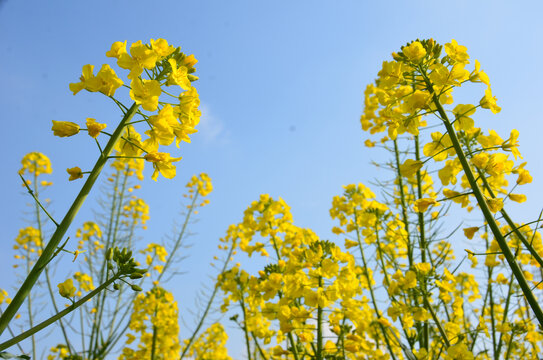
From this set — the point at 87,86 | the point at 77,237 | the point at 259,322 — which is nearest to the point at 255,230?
the point at 259,322

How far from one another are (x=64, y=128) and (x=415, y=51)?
184cm

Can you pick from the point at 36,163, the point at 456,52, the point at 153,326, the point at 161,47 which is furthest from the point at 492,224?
the point at 36,163

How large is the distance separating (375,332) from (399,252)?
97 centimetres

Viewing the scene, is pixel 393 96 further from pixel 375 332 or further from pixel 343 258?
pixel 375 332

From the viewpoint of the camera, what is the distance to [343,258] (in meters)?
3.06

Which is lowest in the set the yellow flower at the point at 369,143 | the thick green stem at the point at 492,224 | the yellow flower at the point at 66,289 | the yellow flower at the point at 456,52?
the yellow flower at the point at 66,289

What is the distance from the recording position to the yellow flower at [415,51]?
203cm

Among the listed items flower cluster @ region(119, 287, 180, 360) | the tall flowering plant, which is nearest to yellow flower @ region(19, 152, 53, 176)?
flower cluster @ region(119, 287, 180, 360)

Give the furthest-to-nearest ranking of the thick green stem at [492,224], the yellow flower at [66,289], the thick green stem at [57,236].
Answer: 1. the thick green stem at [492,224]
2. the yellow flower at [66,289]
3. the thick green stem at [57,236]

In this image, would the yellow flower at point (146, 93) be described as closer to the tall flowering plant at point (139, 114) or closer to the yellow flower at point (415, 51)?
the tall flowering plant at point (139, 114)

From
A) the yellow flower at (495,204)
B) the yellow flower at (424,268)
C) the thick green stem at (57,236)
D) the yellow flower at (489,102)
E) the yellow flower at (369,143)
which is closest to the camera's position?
the thick green stem at (57,236)

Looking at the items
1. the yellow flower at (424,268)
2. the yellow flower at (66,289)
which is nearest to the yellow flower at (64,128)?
the yellow flower at (66,289)

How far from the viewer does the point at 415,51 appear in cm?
203

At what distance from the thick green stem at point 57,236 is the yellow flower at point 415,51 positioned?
148 centimetres
